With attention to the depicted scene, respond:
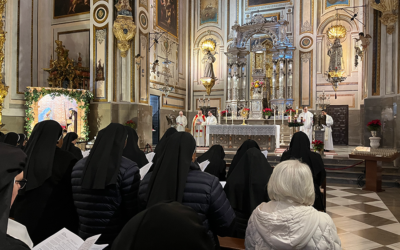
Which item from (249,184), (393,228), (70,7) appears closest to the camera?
(249,184)

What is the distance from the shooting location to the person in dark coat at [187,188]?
7.40 feet

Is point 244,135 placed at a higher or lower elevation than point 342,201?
higher

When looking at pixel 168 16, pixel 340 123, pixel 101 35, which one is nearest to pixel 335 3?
pixel 340 123

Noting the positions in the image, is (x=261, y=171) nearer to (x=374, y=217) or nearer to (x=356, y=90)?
(x=374, y=217)

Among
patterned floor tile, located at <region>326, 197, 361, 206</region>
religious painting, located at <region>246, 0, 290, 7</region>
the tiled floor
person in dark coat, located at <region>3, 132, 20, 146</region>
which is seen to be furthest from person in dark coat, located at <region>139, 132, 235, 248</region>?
religious painting, located at <region>246, 0, 290, 7</region>

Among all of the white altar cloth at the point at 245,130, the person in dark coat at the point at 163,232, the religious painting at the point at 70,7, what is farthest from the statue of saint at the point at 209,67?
the person in dark coat at the point at 163,232

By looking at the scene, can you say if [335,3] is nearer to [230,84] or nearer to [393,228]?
[230,84]

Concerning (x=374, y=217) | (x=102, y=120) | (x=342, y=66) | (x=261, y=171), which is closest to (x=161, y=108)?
(x=102, y=120)

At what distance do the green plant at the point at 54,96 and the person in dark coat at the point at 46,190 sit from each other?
30.7 feet

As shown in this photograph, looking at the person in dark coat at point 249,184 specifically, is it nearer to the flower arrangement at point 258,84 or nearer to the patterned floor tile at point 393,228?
the patterned floor tile at point 393,228

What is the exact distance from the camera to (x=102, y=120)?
1316cm

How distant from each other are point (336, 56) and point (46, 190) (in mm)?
16568

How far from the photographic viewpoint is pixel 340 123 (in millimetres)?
16719

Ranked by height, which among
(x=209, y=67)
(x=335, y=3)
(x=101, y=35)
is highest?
(x=335, y=3)
